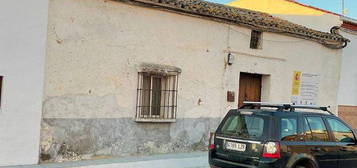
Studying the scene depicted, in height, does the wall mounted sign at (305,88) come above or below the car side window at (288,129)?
above

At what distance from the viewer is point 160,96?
33.4ft

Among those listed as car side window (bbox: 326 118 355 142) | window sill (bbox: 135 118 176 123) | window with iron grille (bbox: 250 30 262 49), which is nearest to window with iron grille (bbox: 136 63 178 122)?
window sill (bbox: 135 118 176 123)

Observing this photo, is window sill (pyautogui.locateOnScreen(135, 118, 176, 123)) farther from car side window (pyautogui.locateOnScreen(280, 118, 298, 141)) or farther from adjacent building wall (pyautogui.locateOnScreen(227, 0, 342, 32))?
adjacent building wall (pyautogui.locateOnScreen(227, 0, 342, 32))

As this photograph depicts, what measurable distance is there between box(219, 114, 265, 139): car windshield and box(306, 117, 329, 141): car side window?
987 millimetres

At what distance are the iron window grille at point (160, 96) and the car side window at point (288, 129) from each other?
3.55m

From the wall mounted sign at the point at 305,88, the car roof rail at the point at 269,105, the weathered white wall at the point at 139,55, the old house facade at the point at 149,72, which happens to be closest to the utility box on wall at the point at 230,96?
the old house facade at the point at 149,72

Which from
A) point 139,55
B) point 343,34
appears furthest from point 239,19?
point 343,34

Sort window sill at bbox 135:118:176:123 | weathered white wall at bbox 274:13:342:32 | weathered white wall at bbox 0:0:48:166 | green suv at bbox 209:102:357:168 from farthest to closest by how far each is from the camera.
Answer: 1. weathered white wall at bbox 274:13:342:32
2. window sill at bbox 135:118:176:123
3. weathered white wall at bbox 0:0:48:166
4. green suv at bbox 209:102:357:168

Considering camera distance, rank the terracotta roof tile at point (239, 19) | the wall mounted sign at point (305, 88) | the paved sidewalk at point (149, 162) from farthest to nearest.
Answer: the wall mounted sign at point (305, 88) → the terracotta roof tile at point (239, 19) → the paved sidewalk at point (149, 162)

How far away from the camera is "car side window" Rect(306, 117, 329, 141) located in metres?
7.31

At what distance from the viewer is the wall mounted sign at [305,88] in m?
13.0

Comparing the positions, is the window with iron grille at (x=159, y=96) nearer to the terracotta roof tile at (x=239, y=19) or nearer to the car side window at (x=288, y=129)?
the terracotta roof tile at (x=239, y=19)

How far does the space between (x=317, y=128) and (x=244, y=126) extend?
1.34 meters

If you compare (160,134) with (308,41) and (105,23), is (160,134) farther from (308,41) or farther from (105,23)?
(308,41)
